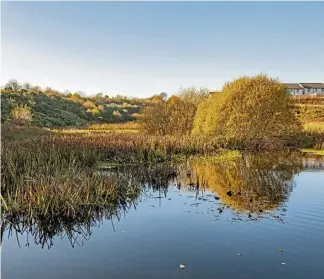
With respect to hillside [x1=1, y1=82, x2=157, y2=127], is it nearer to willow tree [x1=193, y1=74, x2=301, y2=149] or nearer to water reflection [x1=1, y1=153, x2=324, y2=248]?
willow tree [x1=193, y1=74, x2=301, y2=149]

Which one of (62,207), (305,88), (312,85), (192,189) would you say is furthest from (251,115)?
(312,85)

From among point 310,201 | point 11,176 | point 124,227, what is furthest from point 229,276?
point 11,176

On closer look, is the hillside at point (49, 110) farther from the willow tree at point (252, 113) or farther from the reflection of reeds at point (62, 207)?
the reflection of reeds at point (62, 207)

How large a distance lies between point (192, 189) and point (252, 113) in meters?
13.5

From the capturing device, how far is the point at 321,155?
19.8 metres

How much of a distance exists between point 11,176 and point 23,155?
169 centimetres

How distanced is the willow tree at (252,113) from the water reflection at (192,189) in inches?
198

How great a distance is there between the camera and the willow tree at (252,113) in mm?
23203

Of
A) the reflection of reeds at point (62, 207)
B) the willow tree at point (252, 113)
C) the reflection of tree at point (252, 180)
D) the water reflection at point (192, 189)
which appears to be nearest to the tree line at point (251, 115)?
the willow tree at point (252, 113)

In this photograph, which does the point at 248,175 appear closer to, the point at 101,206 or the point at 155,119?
the point at 101,206

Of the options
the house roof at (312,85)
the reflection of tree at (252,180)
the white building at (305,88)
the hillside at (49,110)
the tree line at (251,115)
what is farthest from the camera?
the house roof at (312,85)

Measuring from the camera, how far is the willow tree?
2320 cm

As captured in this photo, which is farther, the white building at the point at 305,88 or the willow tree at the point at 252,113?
the white building at the point at 305,88

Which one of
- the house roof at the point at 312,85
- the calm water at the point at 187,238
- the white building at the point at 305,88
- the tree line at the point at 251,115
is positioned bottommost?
the calm water at the point at 187,238
